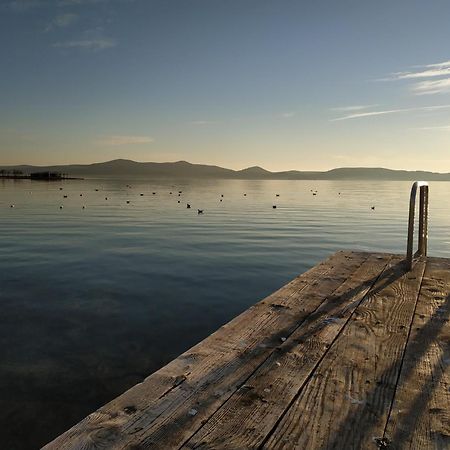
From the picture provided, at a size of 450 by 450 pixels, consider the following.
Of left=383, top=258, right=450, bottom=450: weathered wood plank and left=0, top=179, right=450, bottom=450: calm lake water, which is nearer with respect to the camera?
left=383, top=258, right=450, bottom=450: weathered wood plank

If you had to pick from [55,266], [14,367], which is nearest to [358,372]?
[14,367]

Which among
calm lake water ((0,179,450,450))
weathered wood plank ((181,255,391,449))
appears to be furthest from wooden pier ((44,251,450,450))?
calm lake water ((0,179,450,450))

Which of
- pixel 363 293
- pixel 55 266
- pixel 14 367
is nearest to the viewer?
pixel 363 293

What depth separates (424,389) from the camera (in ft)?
10.0

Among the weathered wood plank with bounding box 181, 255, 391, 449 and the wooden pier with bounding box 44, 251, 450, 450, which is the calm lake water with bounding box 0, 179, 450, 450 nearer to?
the wooden pier with bounding box 44, 251, 450, 450

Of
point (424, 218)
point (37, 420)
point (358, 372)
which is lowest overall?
point (37, 420)

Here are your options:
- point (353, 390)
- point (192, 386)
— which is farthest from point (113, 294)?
point (353, 390)

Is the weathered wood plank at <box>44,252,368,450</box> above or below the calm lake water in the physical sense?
above

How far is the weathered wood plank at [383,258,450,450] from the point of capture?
97.7 inches

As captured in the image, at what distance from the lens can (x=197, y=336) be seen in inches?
301

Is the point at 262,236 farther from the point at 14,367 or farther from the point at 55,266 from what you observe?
the point at 14,367

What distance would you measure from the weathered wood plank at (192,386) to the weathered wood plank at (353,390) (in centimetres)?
53

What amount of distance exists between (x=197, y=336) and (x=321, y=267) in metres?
2.67

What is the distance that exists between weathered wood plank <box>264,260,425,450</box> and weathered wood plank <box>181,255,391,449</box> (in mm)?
86
